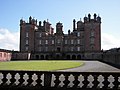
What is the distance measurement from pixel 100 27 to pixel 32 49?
88.6 ft

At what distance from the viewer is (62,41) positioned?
85.9m

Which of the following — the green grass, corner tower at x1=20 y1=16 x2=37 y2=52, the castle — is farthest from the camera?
corner tower at x1=20 y1=16 x2=37 y2=52

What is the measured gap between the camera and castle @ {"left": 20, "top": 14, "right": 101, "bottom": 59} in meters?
81.4

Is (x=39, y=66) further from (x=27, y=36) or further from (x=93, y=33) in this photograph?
(x=27, y=36)

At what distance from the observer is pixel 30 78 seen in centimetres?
692

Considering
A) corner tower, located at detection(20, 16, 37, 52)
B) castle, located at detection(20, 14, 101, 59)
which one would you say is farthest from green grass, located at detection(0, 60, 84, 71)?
corner tower, located at detection(20, 16, 37, 52)

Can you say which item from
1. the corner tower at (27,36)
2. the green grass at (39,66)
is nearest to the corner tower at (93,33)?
the corner tower at (27,36)

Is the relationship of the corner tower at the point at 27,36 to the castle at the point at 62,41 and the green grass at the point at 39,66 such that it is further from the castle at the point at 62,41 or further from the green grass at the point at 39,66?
the green grass at the point at 39,66

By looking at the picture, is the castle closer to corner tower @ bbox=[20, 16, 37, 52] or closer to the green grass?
corner tower @ bbox=[20, 16, 37, 52]

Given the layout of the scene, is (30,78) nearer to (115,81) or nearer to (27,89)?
(27,89)

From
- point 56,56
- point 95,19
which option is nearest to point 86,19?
point 95,19

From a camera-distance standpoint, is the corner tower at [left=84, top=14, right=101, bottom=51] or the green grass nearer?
the green grass

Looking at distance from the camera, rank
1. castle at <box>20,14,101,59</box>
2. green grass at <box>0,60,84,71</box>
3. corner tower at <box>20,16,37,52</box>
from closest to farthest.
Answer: green grass at <box>0,60,84,71</box> < castle at <box>20,14,101,59</box> < corner tower at <box>20,16,37,52</box>

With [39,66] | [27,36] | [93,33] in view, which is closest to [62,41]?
[93,33]
